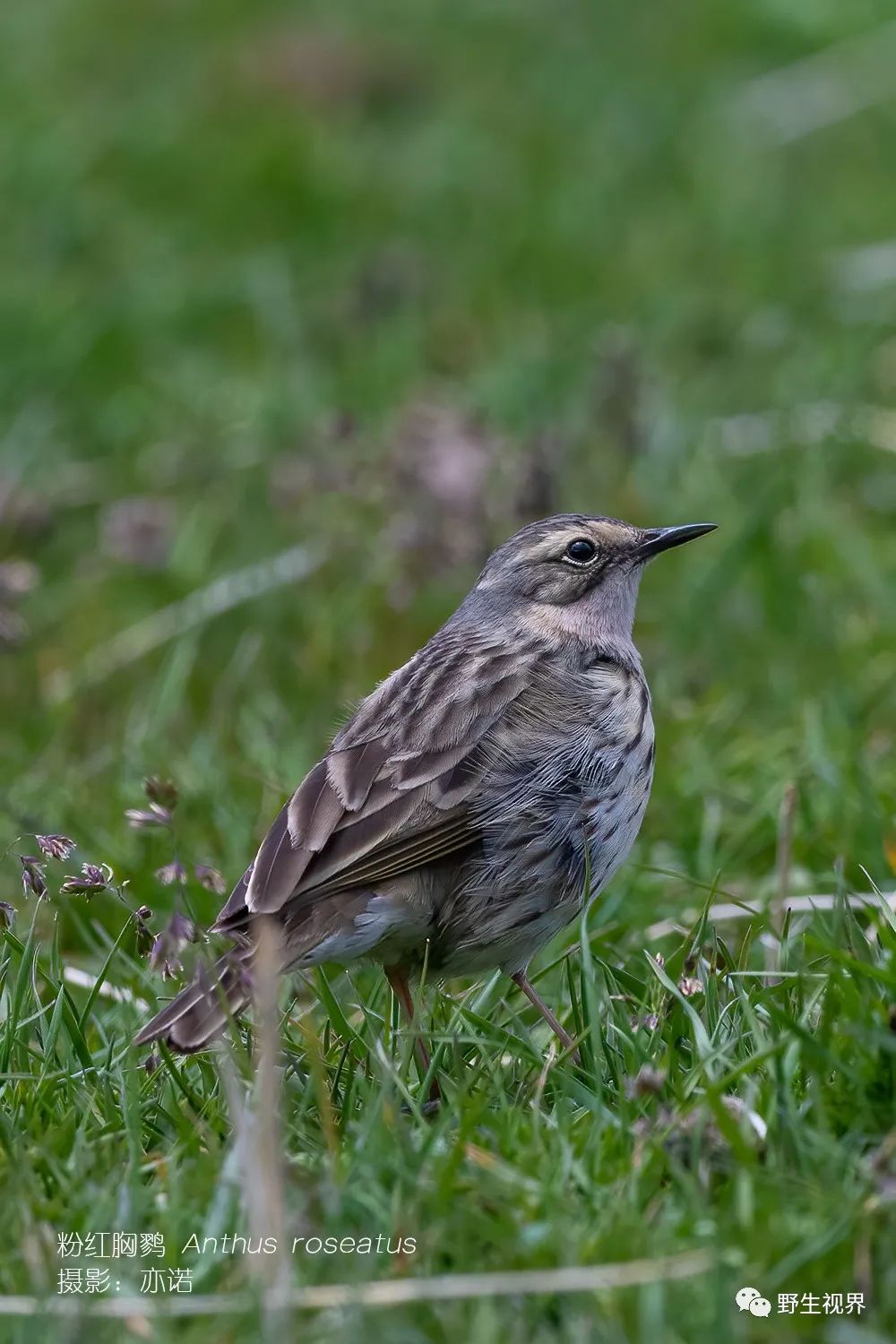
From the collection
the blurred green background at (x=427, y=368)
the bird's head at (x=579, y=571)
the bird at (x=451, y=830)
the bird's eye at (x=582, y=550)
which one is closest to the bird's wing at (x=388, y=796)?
the bird at (x=451, y=830)

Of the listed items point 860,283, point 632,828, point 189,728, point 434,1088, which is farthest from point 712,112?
point 434,1088

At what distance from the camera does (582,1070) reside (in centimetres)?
429

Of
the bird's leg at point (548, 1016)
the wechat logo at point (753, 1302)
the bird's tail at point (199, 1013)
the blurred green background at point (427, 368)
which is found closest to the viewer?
the wechat logo at point (753, 1302)

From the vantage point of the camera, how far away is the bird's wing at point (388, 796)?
4.58 metres

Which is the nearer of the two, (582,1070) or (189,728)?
(582,1070)

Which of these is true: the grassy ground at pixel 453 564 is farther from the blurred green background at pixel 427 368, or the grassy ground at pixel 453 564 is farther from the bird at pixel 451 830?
the bird at pixel 451 830

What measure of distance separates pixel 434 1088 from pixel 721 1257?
110cm

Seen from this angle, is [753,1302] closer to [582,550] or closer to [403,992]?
[403,992]

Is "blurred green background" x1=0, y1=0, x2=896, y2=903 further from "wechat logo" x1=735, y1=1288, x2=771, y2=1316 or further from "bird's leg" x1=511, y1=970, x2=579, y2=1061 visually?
"wechat logo" x1=735, y1=1288, x2=771, y2=1316

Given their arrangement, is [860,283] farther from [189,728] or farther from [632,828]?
[632,828]

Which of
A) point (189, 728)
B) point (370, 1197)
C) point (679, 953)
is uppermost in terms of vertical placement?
point (370, 1197)

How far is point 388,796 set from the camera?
4707mm

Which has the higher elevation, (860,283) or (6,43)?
(6,43)

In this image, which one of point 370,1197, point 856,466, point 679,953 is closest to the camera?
point 370,1197
